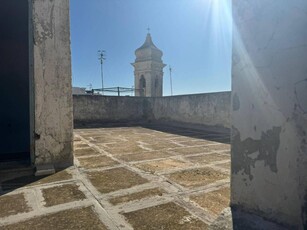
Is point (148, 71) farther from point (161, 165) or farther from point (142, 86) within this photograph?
point (161, 165)

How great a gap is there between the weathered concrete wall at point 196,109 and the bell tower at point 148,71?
1.99 metres

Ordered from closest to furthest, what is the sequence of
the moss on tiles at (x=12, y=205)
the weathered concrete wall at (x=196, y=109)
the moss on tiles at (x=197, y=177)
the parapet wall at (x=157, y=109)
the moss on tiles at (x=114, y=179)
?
1. the moss on tiles at (x=12, y=205)
2. the moss on tiles at (x=114, y=179)
3. the moss on tiles at (x=197, y=177)
4. the weathered concrete wall at (x=196, y=109)
5. the parapet wall at (x=157, y=109)

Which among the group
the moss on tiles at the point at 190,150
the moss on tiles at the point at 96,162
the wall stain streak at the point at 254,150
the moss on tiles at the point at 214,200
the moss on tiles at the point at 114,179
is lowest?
the moss on tiles at the point at 214,200

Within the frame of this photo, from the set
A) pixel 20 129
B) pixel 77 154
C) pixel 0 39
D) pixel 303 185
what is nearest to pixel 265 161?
pixel 303 185

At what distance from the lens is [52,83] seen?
3443 mm

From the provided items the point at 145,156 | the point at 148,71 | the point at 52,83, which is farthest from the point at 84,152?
the point at 148,71

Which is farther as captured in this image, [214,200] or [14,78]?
[14,78]

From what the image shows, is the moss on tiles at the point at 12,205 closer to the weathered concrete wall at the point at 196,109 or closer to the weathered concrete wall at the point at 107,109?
the weathered concrete wall at the point at 196,109

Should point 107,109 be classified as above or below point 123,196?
above

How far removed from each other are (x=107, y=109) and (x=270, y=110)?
1169cm

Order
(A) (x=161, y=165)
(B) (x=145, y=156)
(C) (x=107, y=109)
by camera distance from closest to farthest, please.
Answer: (A) (x=161, y=165)
(B) (x=145, y=156)
(C) (x=107, y=109)

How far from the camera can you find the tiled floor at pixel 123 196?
1.87 m

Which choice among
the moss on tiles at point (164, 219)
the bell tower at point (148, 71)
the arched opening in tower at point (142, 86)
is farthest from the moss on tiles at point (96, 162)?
the arched opening in tower at point (142, 86)

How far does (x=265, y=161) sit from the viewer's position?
1310mm
